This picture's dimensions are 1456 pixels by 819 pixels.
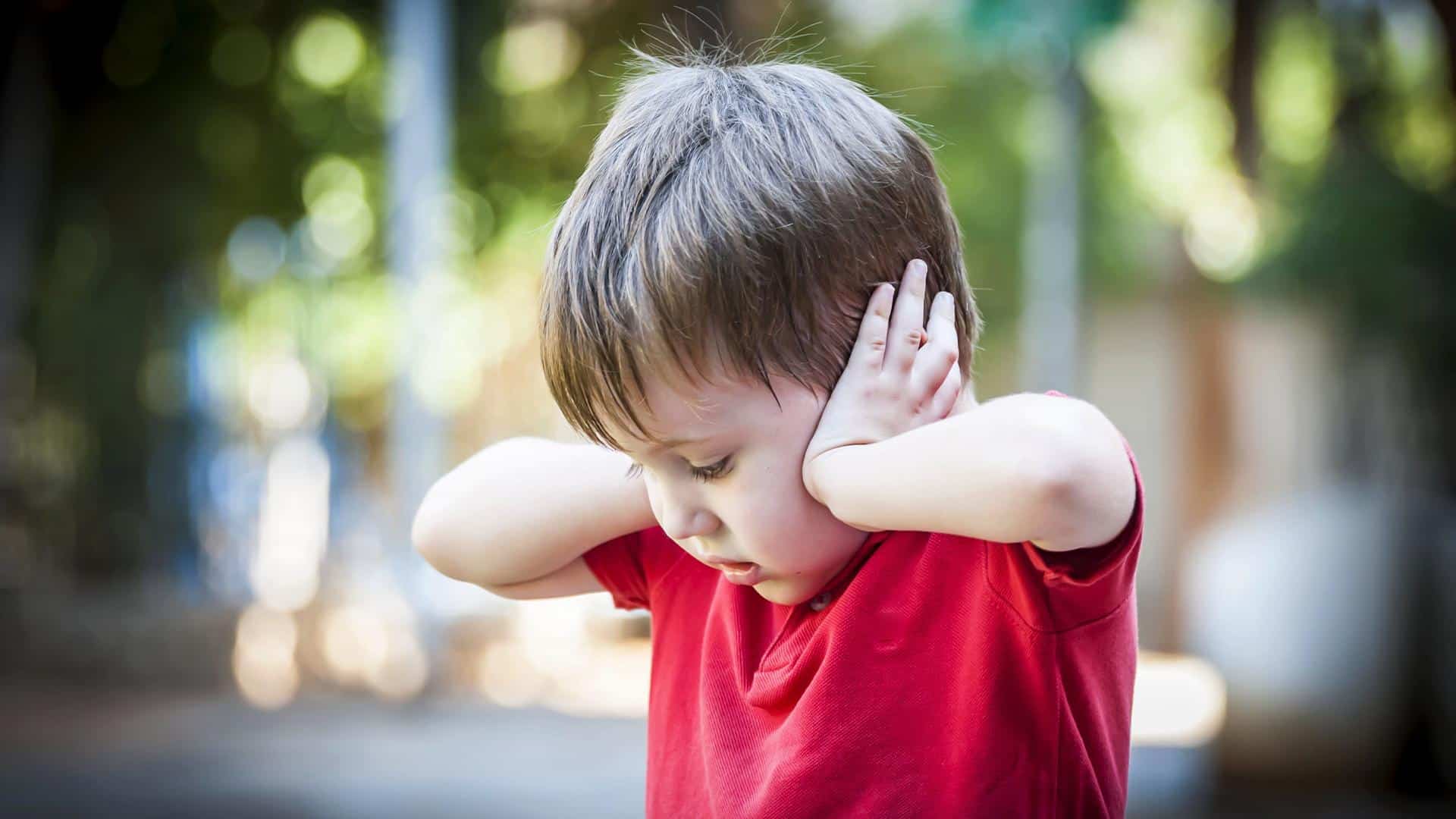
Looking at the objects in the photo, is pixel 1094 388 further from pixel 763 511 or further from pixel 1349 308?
pixel 763 511

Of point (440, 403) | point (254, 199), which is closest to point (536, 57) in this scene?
point (254, 199)

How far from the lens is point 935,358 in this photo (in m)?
1.07

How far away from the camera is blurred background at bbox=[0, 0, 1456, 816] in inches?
164

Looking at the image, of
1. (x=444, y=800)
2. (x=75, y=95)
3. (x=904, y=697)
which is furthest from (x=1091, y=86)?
(x=904, y=697)

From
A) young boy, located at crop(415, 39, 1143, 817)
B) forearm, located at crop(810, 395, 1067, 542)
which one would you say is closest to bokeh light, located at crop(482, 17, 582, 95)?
young boy, located at crop(415, 39, 1143, 817)

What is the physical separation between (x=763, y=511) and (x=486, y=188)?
694cm

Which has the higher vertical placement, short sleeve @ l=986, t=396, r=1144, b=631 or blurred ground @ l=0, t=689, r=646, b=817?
short sleeve @ l=986, t=396, r=1144, b=631

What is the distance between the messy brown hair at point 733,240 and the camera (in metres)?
1.03

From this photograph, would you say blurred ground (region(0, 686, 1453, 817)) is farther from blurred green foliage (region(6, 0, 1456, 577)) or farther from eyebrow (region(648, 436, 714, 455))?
eyebrow (region(648, 436, 714, 455))

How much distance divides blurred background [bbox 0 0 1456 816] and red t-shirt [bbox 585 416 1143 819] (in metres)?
3.09

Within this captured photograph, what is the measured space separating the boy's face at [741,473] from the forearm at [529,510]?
18 centimetres

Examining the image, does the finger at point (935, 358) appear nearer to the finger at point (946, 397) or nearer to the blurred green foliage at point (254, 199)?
the finger at point (946, 397)

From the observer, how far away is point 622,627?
7621 mm

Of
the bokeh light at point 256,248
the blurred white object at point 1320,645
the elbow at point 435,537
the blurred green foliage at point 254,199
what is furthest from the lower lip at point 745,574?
the bokeh light at point 256,248
